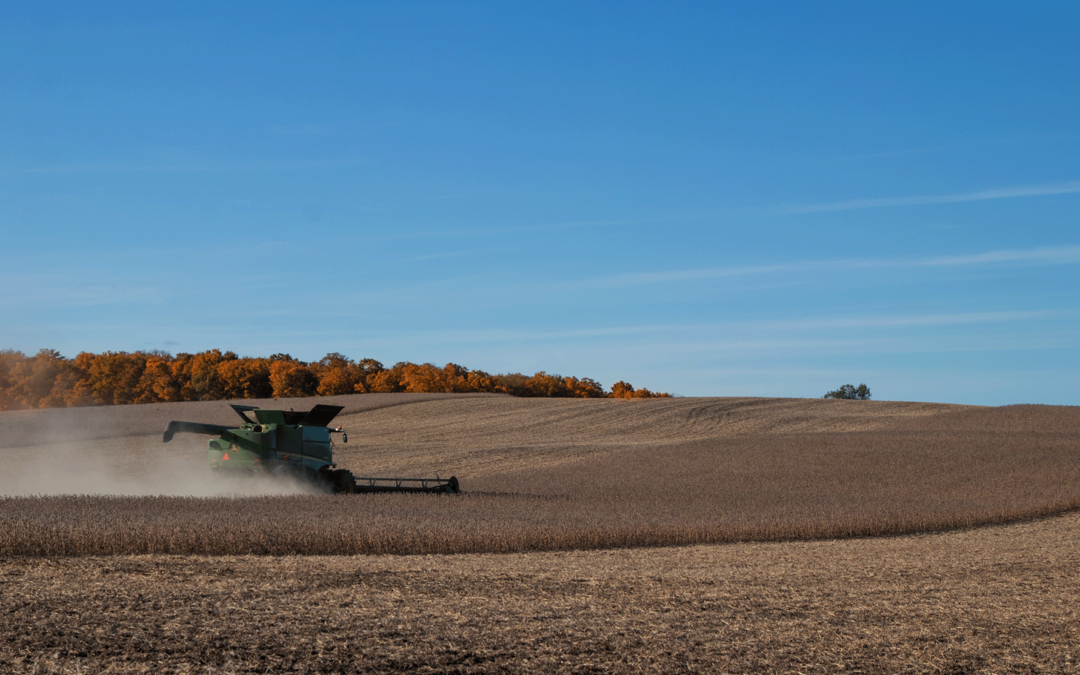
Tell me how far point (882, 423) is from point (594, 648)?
45.6 meters

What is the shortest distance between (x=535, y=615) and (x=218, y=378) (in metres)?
72.3

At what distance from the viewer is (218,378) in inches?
3054

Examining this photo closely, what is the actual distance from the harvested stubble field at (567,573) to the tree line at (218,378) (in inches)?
1636

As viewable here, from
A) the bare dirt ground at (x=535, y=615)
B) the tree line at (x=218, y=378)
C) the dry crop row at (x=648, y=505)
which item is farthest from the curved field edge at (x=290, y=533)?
the tree line at (x=218, y=378)

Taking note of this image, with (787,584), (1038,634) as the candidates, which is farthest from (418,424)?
(1038,634)

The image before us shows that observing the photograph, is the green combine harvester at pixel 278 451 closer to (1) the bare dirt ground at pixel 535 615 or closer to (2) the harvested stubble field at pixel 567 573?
(2) the harvested stubble field at pixel 567 573

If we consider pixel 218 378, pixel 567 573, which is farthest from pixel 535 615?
pixel 218 378

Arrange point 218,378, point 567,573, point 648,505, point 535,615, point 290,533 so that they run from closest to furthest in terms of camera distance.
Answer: point 535,615 < point 567,573 < point 290,533 < point 648,505 < point 218,378

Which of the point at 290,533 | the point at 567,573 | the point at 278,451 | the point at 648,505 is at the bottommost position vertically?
the point at 567,573

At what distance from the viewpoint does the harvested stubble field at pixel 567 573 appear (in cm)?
897

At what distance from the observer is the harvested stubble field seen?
353 inches

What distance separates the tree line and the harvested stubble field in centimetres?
4154

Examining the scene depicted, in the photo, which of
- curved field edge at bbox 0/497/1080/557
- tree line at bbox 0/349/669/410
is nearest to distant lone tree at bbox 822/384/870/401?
tree line at bbox 0/349/669/410

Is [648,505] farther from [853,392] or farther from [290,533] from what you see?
[853,392]
